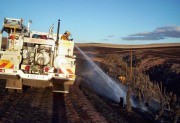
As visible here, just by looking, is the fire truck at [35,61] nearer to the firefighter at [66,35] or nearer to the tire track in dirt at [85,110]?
the firefighter at [66,35]

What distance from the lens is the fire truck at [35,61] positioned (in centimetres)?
1288

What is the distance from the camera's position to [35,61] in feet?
44.4

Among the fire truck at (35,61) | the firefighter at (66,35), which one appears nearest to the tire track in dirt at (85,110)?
the fire truck at (35,61)

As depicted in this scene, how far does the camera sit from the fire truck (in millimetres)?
12875

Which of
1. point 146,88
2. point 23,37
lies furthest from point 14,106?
point 146,88

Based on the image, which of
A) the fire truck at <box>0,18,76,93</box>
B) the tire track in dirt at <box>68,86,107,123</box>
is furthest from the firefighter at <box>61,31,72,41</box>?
the tire track in dirt at <box>68,86,107,123</box>

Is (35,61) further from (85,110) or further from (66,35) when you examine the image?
(85,110)

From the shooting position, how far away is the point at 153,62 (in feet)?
114

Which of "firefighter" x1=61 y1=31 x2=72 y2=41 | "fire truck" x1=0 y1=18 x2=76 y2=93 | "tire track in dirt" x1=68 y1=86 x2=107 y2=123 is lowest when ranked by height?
"tire track in dirt" x1=68 y1=86 x2=107 y2=123

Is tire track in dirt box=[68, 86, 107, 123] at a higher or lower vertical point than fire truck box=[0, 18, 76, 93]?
lower

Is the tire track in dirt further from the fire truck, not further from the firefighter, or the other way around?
the firefighter

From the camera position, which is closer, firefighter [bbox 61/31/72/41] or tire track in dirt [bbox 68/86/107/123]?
tire track in dirt [bbox 68/86/107/123]

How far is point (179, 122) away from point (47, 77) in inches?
273

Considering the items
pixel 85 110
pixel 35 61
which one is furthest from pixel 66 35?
pixel 85 110
